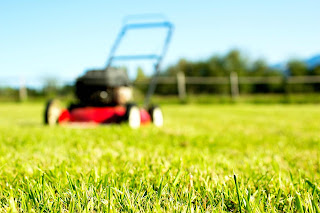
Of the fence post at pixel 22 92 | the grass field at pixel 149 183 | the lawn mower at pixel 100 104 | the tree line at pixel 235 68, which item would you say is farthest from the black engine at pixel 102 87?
the tree line at pixel 235 68

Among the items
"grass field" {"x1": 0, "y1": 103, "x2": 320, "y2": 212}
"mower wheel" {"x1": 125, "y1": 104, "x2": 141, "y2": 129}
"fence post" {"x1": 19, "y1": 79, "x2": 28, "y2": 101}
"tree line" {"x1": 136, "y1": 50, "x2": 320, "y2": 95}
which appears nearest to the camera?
"grass field" {"x1": 0, "y1": 103, "x2": 320, "y2": 212}

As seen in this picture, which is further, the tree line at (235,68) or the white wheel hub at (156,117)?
the tree line at (235,68)

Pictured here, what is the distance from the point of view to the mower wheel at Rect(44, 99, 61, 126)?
3.94m

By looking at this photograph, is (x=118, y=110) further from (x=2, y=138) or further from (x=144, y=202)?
(x=144, y=202)

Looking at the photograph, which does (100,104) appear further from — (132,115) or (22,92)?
(22,92)

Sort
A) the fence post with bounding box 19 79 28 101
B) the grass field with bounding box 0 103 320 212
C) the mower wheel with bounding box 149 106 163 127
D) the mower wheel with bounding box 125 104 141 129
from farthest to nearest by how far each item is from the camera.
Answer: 1. the fence post with bounding box 19 79 28 101
2. the mower wheel with bounding box 149 106 163 127
3. the mower wheel with bounding box 125 104 141 129
4. the grass field with bounding box 0 103 320 212

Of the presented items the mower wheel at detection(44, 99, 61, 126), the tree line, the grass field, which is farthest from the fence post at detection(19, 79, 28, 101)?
the tree line

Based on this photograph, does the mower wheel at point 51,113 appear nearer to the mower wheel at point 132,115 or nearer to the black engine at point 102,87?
the black engine at point 102,87

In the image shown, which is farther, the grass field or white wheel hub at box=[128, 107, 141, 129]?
white wheel hub at box=[128, 107, 141, 129]

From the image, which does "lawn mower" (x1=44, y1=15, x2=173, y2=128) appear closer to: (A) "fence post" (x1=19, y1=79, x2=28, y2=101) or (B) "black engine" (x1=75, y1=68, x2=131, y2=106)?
(B) "black engine" (x1=75, y1=68, x2=131, y2=106)

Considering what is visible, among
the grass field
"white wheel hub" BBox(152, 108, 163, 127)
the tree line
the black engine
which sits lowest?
"white wheel hub" BBox(152, 108, 163, 127)

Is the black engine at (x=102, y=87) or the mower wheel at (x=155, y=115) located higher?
the black engine at (x=102, y=87)

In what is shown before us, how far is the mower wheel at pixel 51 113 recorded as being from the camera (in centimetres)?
394

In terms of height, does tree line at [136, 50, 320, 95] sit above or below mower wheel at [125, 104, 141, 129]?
above
